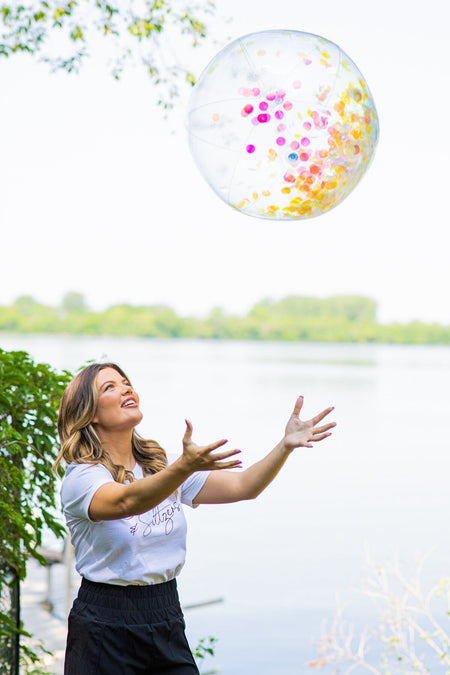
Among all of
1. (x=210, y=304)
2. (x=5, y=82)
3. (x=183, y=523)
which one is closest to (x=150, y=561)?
(x=183, y=523)

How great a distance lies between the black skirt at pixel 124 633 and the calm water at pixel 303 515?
1052 mm

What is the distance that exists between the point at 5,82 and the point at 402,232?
1834cm

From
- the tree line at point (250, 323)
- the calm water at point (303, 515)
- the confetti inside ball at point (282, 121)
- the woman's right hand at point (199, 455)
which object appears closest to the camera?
the woman's right hand at point (199, 455)

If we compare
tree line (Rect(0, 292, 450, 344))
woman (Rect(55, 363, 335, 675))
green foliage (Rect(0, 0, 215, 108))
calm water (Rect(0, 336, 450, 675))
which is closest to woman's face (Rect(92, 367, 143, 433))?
woman (Rect(55, 363, 335, 675))

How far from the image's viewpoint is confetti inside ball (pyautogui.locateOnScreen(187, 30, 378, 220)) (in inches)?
76.1

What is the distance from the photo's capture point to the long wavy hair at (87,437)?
173 cm

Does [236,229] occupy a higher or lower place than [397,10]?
lower

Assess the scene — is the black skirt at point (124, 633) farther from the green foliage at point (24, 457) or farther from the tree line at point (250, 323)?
the tree line at point (250, 323)

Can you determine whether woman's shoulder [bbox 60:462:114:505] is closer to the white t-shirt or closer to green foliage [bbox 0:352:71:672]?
the white t-shirt

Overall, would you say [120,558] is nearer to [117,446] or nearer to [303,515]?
[117,446]

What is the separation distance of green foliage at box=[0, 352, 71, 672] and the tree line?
25084 millimetres

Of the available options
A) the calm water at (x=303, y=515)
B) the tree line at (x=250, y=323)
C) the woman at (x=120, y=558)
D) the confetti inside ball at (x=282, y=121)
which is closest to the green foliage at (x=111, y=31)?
the calm water at (x=303, y=515)

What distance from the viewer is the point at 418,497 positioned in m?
13.2

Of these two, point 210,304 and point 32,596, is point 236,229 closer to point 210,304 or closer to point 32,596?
point 210,304
